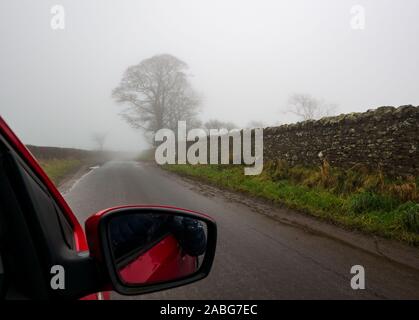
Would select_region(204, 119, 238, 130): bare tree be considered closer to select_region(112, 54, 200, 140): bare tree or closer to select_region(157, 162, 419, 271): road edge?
select_region(112, 54, 200, 140): bare tree

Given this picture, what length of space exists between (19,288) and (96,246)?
0.30 metres

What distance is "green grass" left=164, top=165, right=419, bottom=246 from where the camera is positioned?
5.37 m

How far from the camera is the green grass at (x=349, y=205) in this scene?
5.37 meters

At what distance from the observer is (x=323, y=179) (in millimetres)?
8734

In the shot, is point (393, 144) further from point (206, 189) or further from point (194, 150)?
point (194, 150)

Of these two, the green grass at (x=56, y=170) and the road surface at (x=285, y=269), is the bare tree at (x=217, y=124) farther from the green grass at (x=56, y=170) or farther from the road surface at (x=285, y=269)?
the road surface at (x=285, y=269)

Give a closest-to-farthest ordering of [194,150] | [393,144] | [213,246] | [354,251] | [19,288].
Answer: [19,288] < [213,246] < [354,251] < [393,144] < [194,150]

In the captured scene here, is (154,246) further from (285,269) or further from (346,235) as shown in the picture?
(346,235)

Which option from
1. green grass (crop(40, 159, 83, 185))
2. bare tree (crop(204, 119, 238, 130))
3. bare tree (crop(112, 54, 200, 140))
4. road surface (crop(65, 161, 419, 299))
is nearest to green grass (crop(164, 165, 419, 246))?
road surface (crop(65, 161, 419, 299))

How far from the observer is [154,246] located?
156 cm

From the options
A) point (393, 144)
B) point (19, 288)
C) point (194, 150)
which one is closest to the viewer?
point (19, 288)

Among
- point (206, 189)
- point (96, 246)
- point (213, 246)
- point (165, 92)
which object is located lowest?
point (206, 189)

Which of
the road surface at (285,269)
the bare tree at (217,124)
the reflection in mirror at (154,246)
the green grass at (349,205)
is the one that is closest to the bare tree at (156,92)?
the bare tree at (217,124)

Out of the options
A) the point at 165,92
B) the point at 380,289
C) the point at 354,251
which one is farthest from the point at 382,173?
the point at 165,92
